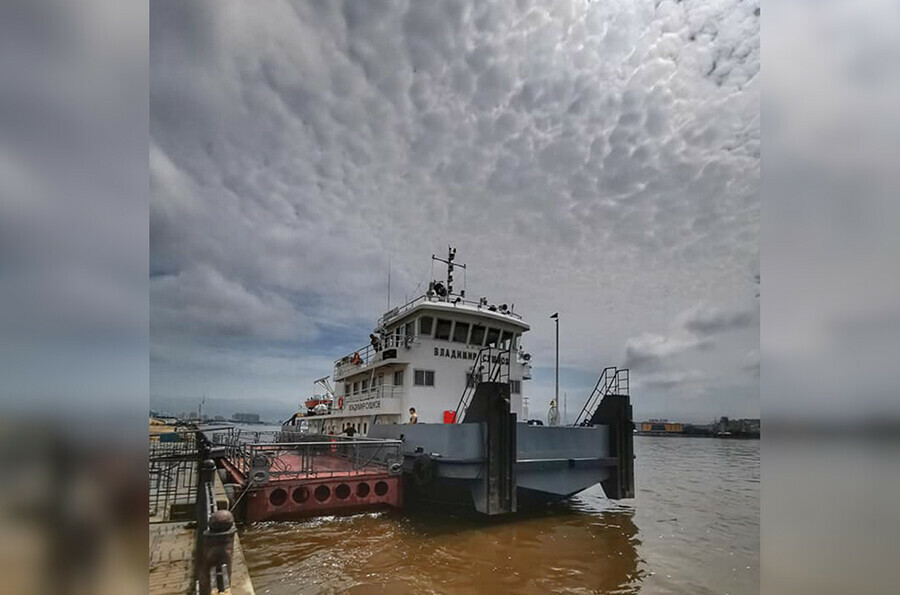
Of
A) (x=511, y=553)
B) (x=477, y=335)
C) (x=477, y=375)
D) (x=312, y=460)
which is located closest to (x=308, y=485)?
(x=312, y=460)

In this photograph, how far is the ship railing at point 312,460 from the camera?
5441mm

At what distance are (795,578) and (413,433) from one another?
19.8 feet

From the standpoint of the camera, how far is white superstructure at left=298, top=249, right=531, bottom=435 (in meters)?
7.77

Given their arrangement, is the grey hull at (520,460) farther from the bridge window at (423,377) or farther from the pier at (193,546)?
the pier at (193,546)

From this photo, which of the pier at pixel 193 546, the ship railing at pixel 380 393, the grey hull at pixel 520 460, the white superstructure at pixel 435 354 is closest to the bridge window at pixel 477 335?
the white superstructure at pixel 435 354

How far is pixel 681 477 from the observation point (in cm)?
1227

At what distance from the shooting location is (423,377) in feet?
25.6

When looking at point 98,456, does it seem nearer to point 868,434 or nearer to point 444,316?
point 868,434

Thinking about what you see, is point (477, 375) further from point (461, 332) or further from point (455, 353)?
point (461, 332)

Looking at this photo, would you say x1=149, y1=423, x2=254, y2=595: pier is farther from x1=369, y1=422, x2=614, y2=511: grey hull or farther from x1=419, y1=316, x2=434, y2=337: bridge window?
x1=419, y1=316, x2=434, y2=337: bridge window

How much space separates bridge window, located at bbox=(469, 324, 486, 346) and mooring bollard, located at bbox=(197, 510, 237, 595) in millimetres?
5803

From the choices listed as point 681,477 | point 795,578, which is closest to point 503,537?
point 795,578

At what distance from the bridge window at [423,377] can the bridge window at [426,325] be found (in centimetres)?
60

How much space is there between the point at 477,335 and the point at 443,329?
637 millimetres
